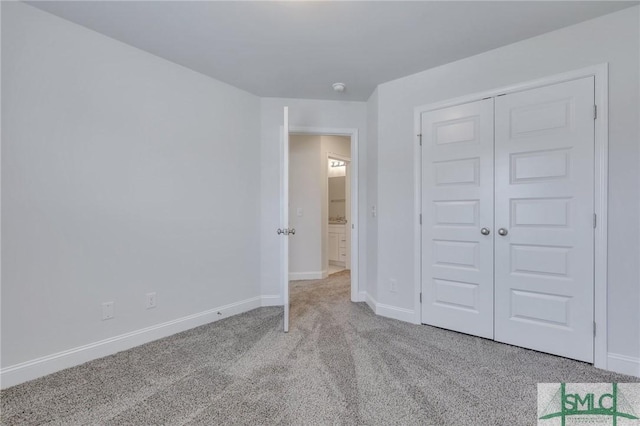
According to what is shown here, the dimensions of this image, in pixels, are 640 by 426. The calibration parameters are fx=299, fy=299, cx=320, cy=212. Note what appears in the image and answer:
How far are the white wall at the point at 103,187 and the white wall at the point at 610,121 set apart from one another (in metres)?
1.67

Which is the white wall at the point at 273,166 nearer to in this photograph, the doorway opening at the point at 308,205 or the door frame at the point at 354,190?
the door frame at the point at 354,190

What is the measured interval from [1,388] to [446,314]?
10.3 feet

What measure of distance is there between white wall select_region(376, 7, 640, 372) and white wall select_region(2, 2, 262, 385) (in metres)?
1.67

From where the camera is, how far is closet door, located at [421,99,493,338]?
2465mm

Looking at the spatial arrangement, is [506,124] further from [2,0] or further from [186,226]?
[2,0]

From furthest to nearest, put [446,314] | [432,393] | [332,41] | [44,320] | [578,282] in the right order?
1. [446,314]
2. [332,41]
3. [578,282]
4. [44,320]
5. [432,393]

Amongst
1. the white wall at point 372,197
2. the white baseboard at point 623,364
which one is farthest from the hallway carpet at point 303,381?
the white wall at point 372,197

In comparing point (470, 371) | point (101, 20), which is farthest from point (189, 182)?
point (470, 371)

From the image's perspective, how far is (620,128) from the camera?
195cm

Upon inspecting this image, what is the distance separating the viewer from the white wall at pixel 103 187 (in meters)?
1.85

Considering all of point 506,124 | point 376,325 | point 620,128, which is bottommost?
point 376,325

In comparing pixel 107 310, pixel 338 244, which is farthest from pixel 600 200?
pixel 338 244

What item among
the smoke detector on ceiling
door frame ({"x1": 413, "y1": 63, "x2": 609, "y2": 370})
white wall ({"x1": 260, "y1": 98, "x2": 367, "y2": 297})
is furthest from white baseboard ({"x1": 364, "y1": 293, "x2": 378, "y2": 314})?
the smoke detector on ceiling

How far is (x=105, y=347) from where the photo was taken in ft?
7.16
